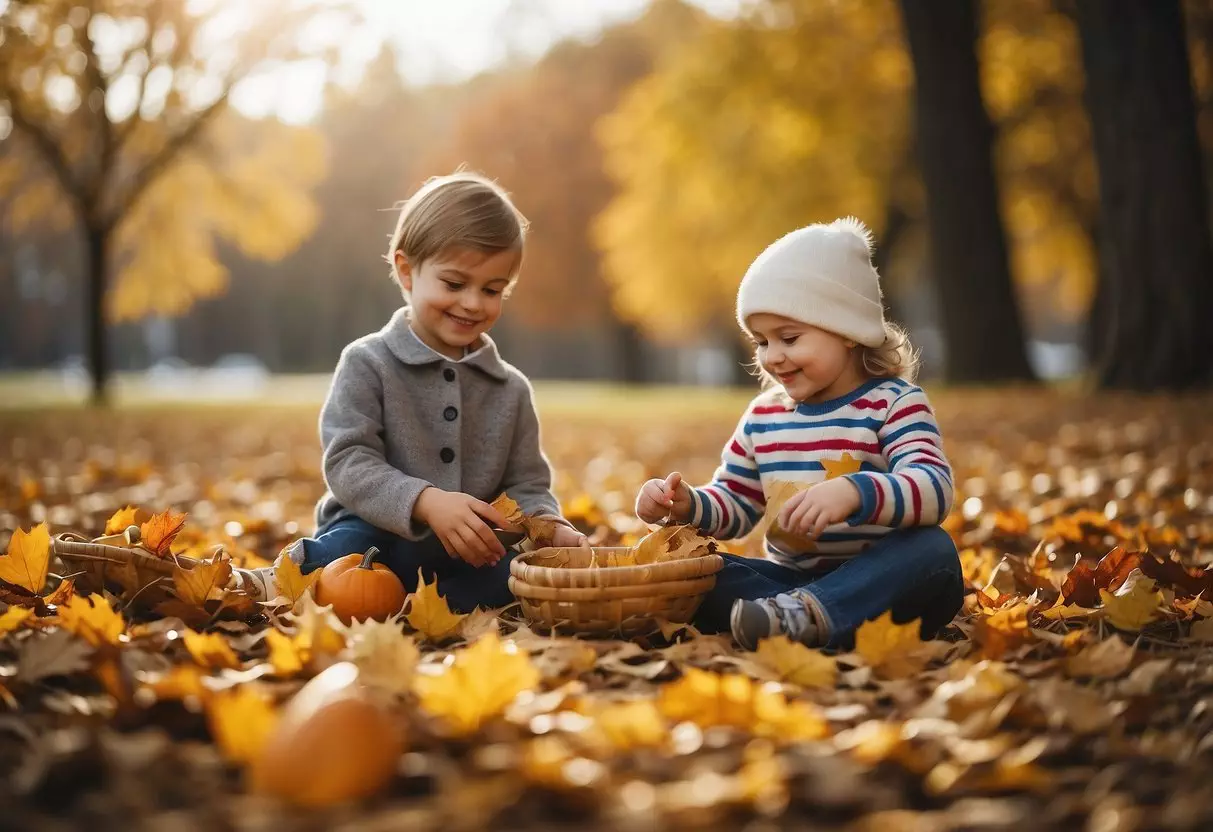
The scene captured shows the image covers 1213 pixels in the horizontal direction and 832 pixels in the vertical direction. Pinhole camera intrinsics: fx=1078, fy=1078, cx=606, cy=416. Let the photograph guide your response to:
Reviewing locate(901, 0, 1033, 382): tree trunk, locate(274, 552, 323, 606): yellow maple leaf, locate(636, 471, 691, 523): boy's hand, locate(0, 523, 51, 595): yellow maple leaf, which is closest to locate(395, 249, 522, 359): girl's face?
locate(636, 471, 691, 523): boy's hand

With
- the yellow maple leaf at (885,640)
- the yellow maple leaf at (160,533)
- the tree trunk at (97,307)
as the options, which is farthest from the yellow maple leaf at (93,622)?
the tree trunk at (97,307)

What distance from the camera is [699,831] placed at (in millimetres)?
1288

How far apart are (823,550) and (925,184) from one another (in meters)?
9.29

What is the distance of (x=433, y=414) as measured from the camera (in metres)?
2.93

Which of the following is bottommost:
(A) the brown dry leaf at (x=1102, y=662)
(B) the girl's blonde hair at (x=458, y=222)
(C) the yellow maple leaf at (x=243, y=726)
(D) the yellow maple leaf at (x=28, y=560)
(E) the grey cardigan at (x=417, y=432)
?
(A) the brown dry leaf at (x=1102, y=662)

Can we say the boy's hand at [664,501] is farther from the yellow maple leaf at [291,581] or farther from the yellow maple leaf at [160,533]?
the yellow maple leaf at [160,533]

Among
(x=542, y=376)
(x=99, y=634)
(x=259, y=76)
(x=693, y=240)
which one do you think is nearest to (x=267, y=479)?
(x=99, y=634)

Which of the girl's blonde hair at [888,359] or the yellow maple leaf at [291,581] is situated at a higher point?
the girl's blonde hair at [888,359]

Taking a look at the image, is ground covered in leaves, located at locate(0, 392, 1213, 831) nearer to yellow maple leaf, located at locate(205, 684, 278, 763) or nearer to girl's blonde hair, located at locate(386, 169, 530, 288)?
yellow maple leaf, located at locate(205, 684, 278, 763)

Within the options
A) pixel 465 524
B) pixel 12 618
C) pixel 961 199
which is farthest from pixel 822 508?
pixel 961 199

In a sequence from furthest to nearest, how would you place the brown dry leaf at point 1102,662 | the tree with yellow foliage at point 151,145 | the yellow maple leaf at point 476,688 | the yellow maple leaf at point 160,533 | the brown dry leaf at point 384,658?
the tree with yellow foliage at point 151,145 < the yellow maple leaf at point 160,533 < the brown dry leaf at point 1102,662 < the brown dry leaf at point 384,658 < the yellow maple leaf at point 476,688

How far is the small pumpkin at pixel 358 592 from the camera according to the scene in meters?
2.43

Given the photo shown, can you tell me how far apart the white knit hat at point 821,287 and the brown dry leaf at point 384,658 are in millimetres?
1175

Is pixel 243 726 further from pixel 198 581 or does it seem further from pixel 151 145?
pixel 151 145
